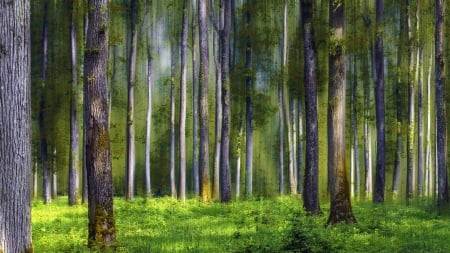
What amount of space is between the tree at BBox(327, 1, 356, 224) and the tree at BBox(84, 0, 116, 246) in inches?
238

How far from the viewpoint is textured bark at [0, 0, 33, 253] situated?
7523 millimetres

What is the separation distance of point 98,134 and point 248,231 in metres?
5.04

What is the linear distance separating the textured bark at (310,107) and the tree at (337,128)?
1491mm

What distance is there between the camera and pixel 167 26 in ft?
135

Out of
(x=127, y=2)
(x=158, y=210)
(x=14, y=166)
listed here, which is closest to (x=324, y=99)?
(x=127, y=2)

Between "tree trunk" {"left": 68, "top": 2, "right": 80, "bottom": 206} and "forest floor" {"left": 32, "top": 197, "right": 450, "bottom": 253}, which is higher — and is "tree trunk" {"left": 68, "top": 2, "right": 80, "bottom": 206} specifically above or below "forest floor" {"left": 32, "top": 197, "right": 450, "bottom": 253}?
above

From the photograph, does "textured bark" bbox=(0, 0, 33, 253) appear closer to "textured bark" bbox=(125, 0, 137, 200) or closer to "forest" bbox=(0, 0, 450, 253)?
"forest" bbox=(0, 0, 450, 253)

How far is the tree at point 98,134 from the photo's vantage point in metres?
10.9

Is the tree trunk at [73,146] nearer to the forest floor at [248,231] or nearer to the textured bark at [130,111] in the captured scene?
the textured bark at [130,111]

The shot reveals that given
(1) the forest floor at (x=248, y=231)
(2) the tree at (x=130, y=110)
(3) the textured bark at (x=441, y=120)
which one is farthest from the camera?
(2) the tree at (x=130, y=110)

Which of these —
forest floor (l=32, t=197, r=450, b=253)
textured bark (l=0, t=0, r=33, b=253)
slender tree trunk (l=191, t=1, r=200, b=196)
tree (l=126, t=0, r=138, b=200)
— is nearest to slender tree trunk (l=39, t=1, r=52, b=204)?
tree (l=126, t=0, r=138, b=200)

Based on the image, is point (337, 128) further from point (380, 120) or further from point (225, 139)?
point (380, 120)

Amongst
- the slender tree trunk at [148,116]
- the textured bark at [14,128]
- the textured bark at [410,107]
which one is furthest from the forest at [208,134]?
the slender tree trunk at [148,116]

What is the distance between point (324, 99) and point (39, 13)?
25.4 metres
